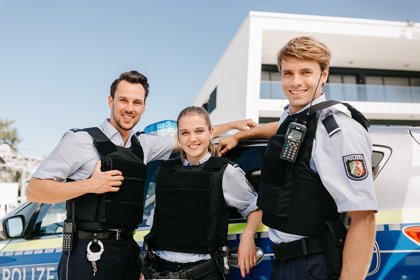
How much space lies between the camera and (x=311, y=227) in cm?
165

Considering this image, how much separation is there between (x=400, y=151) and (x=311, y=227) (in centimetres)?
88

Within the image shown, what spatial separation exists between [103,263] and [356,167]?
57.1 inches

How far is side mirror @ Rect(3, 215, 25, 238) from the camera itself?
2.77m

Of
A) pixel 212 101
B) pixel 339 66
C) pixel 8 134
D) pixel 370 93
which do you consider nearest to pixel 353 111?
pixel 370 93

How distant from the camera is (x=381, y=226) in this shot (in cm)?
205

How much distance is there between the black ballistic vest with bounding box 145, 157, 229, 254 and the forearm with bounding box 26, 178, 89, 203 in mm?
430

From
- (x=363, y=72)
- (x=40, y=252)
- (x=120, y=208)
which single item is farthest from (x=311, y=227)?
(x=363, y=72)

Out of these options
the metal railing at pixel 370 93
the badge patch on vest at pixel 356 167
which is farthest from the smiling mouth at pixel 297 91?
the metal railing at pixel 370 93

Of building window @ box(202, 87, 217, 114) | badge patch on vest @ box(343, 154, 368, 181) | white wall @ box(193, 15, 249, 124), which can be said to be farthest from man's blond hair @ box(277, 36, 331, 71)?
building window @ box(202, 87, 217, 114)

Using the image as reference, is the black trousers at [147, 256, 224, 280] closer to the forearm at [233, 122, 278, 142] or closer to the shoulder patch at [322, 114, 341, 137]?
the forearm at [233, 122, 278, 142]

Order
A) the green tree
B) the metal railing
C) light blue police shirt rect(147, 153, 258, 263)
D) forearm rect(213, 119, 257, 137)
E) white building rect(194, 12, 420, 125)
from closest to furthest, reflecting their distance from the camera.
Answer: light blue police shirt rect(147, 153, 258, 263) < forearm rect(213, 119, 257, 137) < white building rect(194, 12, 420, 125) < the metal railing < the green tree

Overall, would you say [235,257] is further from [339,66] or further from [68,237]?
[339,66]

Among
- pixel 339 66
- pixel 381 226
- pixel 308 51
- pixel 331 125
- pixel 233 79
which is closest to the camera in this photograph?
pixel 331 125

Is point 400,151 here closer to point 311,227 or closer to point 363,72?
point 311,227
